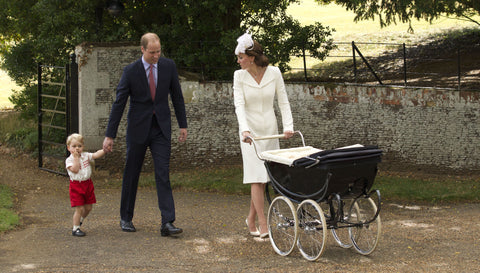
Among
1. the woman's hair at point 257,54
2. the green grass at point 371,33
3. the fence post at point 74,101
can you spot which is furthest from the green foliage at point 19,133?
the woman's hair at point 257,54

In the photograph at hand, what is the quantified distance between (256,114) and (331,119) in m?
5.40

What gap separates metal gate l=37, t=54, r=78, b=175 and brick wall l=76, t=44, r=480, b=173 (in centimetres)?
20

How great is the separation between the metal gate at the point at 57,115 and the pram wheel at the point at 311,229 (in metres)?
6.40

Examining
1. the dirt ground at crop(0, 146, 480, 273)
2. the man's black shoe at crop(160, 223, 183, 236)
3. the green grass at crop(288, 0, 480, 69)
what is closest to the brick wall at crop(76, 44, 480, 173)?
the green grass at crop(288, 0, 480, 69)

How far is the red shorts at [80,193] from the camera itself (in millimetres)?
7363

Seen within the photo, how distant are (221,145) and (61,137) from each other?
4.26 meters

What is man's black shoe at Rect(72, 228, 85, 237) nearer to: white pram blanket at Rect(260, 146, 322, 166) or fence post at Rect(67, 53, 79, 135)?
white pram blanket at Rect(260, 146, 322, 166)

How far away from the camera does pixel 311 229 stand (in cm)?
634

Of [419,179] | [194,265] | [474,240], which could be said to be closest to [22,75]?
[419,179]

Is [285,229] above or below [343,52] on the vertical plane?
below

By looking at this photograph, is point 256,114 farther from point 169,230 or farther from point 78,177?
point 78,177

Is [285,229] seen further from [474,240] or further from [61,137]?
[61,137]

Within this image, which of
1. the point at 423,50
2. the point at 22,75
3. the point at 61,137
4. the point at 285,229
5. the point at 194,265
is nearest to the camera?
the point at 194,265

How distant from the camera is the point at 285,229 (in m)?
6.71
